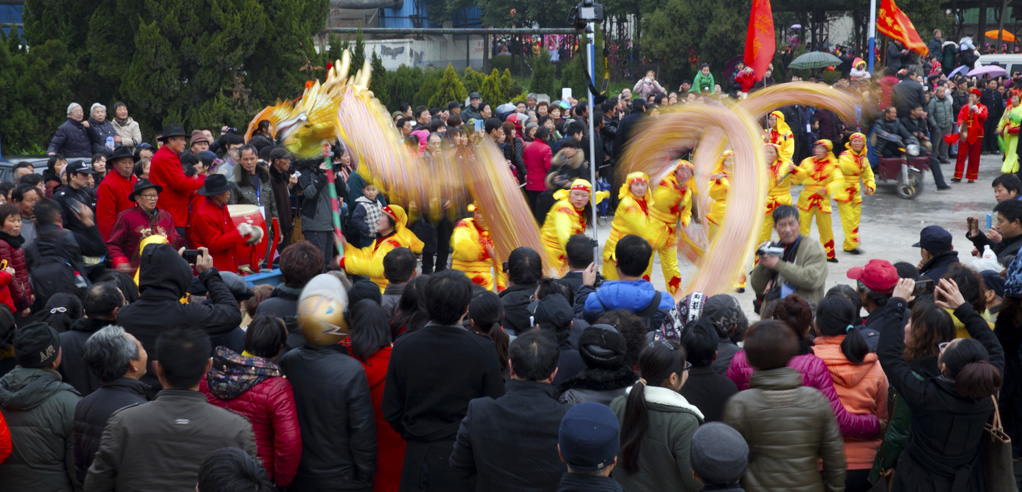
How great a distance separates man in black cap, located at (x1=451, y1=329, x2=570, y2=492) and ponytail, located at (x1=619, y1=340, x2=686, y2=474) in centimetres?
23

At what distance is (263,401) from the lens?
3410mm

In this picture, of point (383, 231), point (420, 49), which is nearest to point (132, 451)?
point (383, 231)

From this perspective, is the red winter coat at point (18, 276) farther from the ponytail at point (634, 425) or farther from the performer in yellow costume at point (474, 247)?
the ponytail at point (634, 425)

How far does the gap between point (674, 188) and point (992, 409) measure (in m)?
4.32

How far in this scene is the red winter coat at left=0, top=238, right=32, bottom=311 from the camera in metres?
5.59

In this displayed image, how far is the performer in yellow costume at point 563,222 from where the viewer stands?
702cm

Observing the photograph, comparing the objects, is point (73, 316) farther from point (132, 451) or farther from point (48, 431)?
point (132, 451)

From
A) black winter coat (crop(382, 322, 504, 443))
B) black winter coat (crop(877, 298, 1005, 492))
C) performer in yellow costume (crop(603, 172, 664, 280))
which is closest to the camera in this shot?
black winter coat (crop(877, 298, 1005, 492))

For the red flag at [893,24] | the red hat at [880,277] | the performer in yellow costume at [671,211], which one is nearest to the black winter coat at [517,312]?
the red hat at [880,277]

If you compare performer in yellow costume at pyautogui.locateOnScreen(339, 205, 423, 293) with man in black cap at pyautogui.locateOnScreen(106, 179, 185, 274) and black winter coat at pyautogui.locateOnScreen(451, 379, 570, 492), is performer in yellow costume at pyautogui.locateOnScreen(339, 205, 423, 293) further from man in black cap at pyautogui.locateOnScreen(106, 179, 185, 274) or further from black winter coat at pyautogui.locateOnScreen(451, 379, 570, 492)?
black winter coat at pyautogui.locateOnScreen(451, 379, 570, 492)

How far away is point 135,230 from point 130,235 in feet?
0.17

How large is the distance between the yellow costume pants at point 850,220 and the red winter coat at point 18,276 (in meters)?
7.79

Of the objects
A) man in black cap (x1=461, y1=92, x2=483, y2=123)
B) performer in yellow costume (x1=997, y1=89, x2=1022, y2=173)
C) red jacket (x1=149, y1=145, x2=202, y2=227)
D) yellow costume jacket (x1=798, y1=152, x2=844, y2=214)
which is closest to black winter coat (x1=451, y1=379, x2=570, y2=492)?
red jacket (x1=149, y1=145, x2=202, y2=227)

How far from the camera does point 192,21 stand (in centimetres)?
1237
